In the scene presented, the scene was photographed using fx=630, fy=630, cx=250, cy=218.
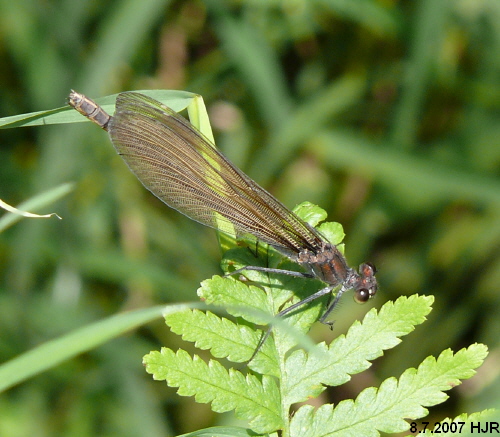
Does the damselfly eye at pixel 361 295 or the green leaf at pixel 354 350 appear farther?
the damselfly eye at pixel 361 295

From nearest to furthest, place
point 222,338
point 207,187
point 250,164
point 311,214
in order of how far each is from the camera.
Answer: point 222,338 → point 311,214 → point 207,187 → point 250,164

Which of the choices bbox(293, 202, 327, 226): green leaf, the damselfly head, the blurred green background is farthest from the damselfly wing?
the blurred green background

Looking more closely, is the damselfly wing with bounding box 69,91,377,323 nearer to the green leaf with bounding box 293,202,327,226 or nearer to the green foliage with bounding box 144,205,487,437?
the green leaf with bounding box 293,202,327,226

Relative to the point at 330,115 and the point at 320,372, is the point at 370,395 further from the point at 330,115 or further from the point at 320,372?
the point at 330,115

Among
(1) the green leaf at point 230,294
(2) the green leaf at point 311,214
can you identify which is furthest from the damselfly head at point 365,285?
(1) the green leaf at point 230,294

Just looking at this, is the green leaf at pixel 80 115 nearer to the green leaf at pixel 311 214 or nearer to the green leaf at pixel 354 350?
the green leaf at pixel 311 214

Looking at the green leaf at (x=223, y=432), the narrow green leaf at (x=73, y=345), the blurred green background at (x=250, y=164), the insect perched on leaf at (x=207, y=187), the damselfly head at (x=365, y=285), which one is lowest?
the green leaf at (x=223, y=432)

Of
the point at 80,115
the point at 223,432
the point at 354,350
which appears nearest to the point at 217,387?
the point at 223,432

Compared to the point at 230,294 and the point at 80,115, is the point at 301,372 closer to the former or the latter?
the point at 230,294
